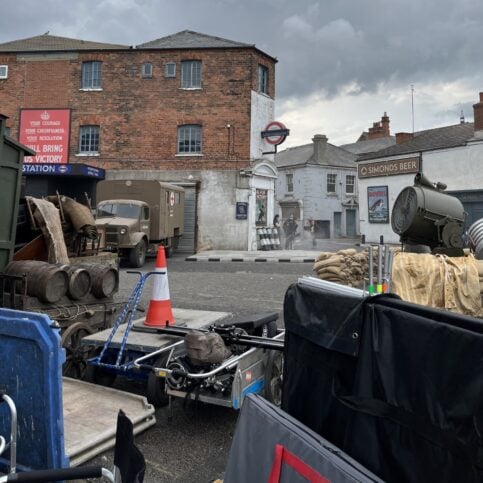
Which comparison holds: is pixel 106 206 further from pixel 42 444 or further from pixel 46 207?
pixel 42 444

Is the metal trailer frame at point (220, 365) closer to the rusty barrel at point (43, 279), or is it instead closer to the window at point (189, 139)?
the rusty barrel at point (43, 279)

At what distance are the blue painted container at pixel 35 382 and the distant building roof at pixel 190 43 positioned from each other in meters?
21.5

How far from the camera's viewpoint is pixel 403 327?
1967mm

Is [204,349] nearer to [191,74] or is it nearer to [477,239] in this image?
[477,239]

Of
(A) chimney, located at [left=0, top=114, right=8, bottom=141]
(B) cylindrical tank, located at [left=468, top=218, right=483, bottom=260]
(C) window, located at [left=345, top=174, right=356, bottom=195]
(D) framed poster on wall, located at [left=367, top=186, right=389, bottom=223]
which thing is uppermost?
(C) window, located at [left=345, top=174, right=356, bottom=195]

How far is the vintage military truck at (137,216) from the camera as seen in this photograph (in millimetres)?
15336

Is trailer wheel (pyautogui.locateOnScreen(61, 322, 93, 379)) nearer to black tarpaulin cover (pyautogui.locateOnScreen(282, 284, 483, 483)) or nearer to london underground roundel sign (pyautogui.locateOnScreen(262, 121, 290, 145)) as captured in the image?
black tarpaulin cover (pyautogui.locateOnScreen(282, 284, 483, 483))

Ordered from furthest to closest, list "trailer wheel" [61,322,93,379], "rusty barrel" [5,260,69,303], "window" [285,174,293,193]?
"window" [285,174,293,193]
"rusty barrel" [5,260,69,303]
"trailer wheel" [61,322,93,379]

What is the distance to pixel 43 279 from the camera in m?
5.37

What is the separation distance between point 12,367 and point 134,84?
22.4 meters

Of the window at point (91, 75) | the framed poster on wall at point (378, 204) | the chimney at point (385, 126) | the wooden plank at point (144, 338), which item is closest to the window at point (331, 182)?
the chimney at point (385, 126)

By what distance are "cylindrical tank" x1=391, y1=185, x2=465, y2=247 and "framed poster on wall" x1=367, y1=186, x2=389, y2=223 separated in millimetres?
21586

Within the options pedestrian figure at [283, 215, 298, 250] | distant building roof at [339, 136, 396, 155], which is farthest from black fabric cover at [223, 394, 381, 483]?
distant building roof at [339, 136, 396, 155]

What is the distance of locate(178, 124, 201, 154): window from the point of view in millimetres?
22797
